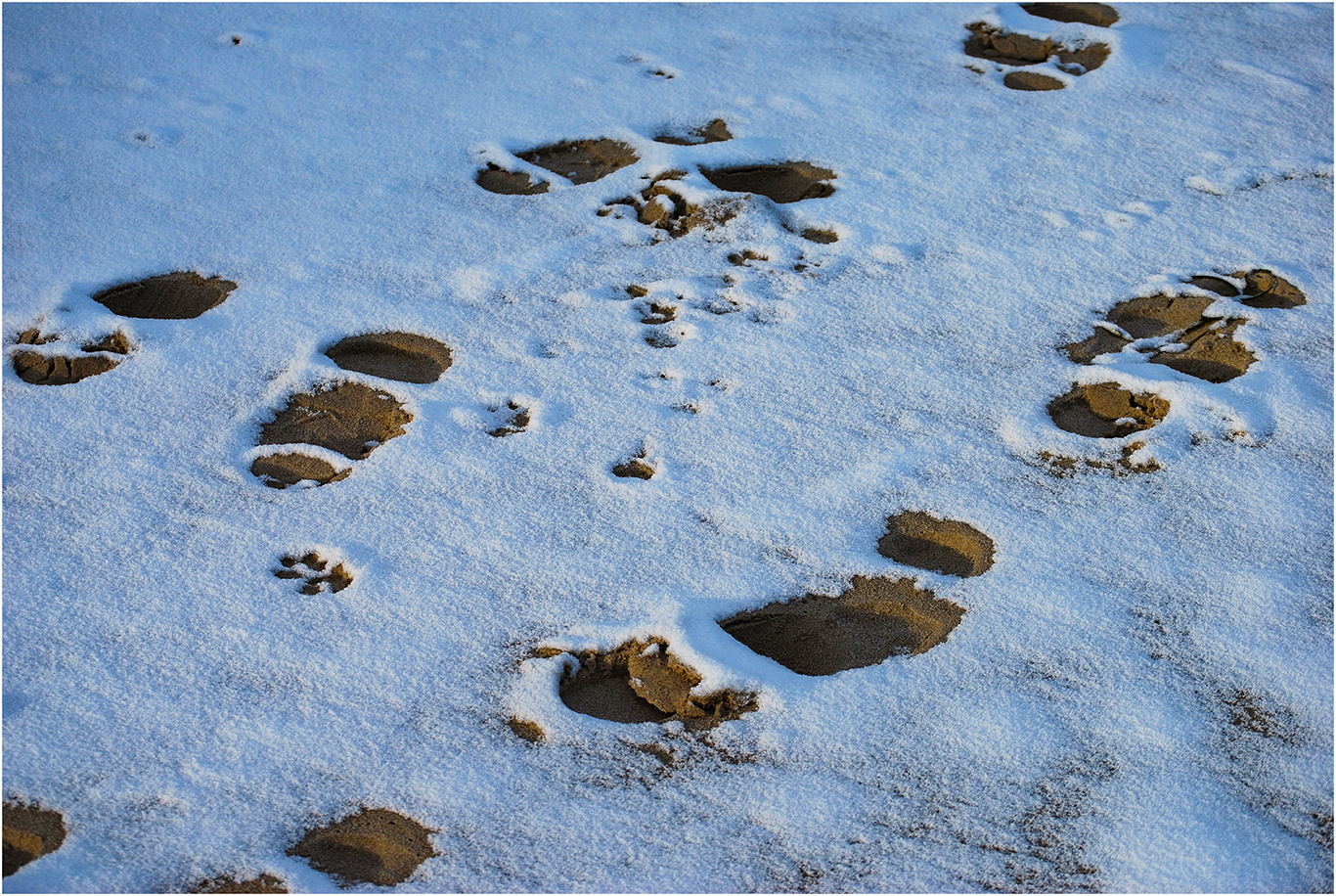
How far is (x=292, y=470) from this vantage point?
216cm

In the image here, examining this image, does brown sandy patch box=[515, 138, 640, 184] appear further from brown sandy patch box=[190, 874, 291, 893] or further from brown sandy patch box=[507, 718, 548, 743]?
brown sandy patch box=[190, 874, 291, 893]

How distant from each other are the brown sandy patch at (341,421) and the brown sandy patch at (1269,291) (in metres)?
2.11

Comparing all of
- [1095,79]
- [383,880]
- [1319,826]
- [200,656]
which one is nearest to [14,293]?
[200,656]

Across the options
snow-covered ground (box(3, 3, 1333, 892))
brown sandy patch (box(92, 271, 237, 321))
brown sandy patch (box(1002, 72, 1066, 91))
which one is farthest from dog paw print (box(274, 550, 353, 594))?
brown sandy patch (box(1002, 72, 1066, 91))

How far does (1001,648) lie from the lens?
181cm

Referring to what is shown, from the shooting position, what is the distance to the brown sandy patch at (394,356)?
7.88 ft

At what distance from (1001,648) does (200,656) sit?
4.56 ft

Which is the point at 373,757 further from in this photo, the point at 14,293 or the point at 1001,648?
the point at 14,293

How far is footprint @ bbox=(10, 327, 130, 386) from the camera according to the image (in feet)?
7.76

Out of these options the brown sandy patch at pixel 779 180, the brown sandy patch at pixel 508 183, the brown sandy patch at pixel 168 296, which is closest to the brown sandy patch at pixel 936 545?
the brown sandy patch at pixel 779 180

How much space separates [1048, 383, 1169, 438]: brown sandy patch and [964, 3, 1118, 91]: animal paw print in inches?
62.9

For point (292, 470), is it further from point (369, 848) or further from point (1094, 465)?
point (1094, 465)

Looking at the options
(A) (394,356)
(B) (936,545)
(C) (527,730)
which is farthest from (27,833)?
(B) (936,545)

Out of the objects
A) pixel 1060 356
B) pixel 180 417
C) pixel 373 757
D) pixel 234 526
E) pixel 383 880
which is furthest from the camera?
pixel 1060 356
